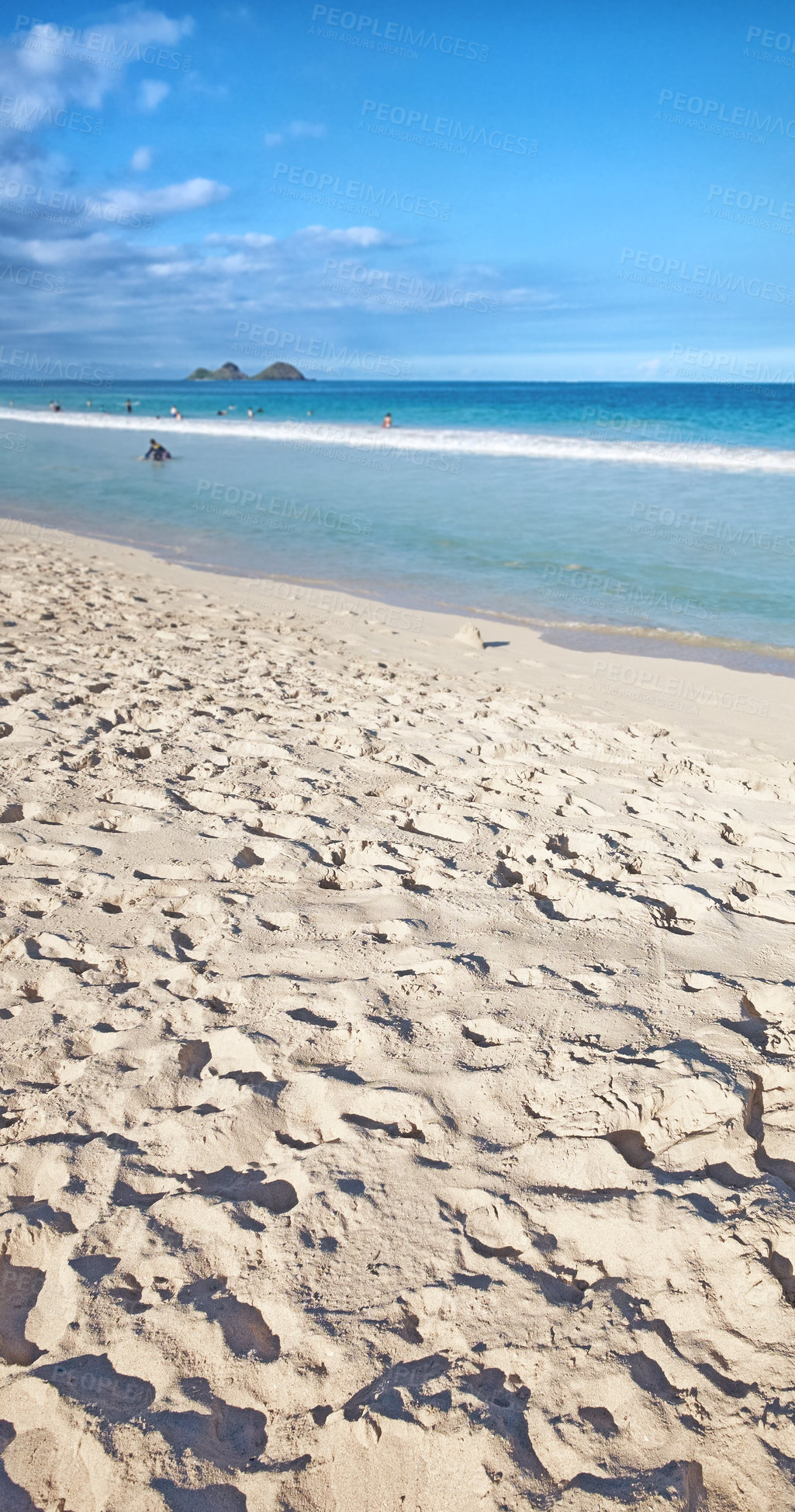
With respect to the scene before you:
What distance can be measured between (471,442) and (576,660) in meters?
26.8

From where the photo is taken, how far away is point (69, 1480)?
1.73m

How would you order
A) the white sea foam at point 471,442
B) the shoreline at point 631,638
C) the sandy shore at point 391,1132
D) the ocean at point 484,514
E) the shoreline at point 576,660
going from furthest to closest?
1. the white sea foam at point 471,442
2. the ocean at point 484,514
3. the shoreline at point 631,638
4. the shoreline at point 576,660
5. the sandy shore at point 391,1132

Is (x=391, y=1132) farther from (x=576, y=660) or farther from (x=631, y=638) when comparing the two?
(x=631, y=638)

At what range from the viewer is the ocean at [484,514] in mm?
9961

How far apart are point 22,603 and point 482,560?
20.6 feet

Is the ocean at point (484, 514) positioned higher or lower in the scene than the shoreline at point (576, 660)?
higher

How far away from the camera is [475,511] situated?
15.9 metres

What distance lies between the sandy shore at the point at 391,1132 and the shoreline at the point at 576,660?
1.51m

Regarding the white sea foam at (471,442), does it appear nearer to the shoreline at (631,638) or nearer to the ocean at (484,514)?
the ocean at (484,514)

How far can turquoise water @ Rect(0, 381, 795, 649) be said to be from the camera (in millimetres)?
10312

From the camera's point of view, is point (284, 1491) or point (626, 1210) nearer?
point (284, 1491)

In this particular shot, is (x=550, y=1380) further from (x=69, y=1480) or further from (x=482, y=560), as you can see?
(x=482, y=560)

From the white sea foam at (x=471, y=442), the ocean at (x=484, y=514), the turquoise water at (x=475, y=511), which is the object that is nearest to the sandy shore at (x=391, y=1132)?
the ocean at (x=484, y=514)

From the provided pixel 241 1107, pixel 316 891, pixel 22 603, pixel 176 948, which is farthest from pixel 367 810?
pixel 22 603
